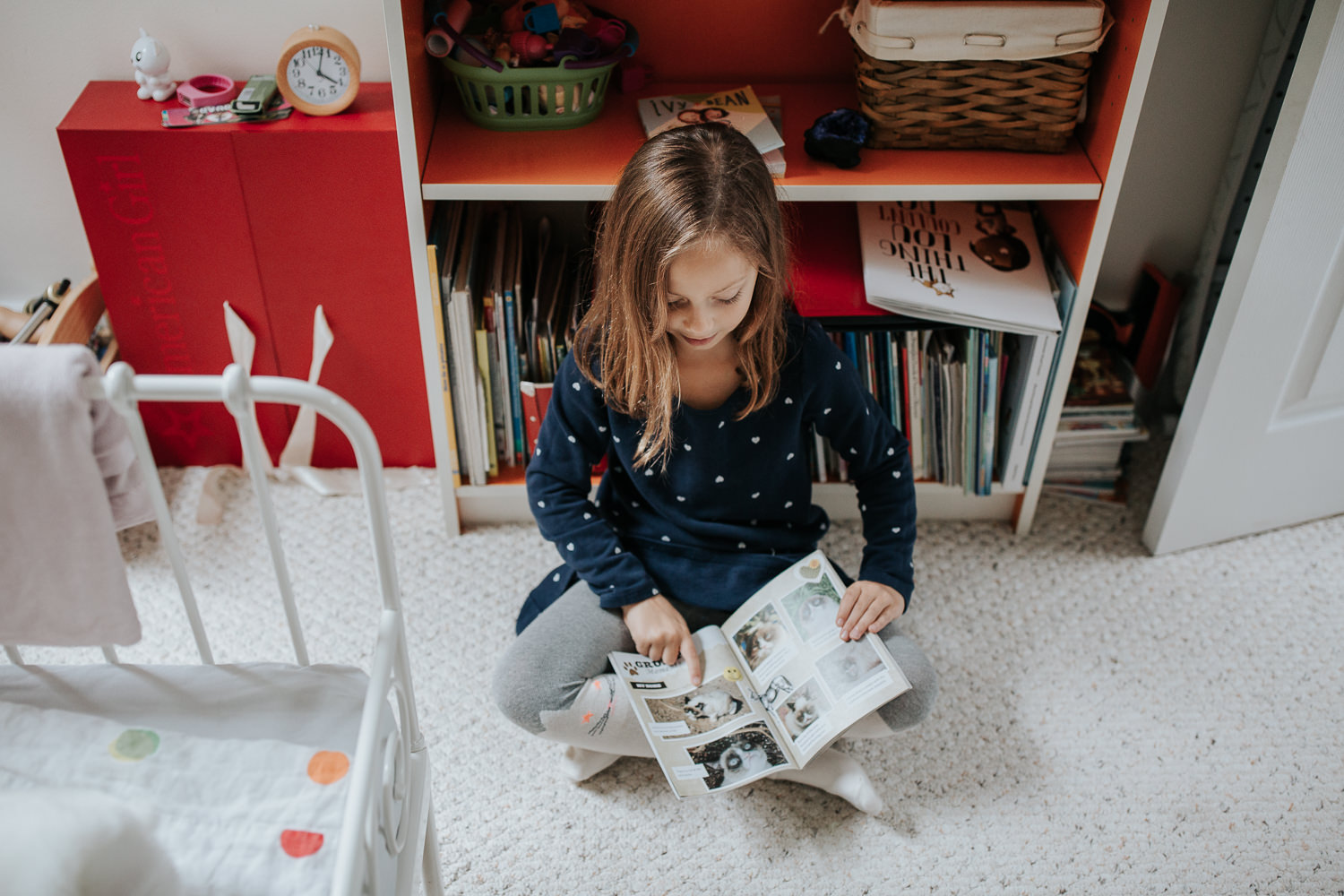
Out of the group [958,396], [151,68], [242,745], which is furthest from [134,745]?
[958,396]

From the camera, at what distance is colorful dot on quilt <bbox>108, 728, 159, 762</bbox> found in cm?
79

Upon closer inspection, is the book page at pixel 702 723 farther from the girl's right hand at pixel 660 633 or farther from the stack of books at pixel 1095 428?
the stack of books at pixel 1095 428

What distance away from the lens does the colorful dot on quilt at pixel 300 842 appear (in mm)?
743

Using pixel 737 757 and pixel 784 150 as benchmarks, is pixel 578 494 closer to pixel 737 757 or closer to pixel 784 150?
pixel 737 757

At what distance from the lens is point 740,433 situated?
3.86 ft

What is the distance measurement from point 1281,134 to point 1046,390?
1.31ft

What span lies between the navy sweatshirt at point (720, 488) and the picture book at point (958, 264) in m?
0.18

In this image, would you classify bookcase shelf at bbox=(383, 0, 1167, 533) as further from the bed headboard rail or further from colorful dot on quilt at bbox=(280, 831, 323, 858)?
colorful dot on quilt at bbox=(280, 831, 323, 858)

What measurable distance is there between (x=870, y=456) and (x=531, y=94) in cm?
59

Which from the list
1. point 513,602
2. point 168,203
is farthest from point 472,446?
point 168,203

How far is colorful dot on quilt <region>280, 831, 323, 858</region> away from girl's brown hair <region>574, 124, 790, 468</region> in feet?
1.75

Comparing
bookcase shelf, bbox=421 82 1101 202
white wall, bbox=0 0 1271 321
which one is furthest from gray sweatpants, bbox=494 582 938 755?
white wall, bbox=0 0 1271 321

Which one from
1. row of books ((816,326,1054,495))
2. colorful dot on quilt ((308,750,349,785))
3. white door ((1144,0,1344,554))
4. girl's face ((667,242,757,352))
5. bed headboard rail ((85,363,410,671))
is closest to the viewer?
bed headboard rail ((85,363,410,671))

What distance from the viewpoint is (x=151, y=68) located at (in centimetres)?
136
